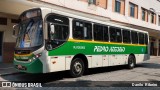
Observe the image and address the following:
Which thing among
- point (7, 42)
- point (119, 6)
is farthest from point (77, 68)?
point (119, 6)

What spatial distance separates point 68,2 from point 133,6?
15110 millimetres

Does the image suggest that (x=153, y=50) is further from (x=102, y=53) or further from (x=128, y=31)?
(x=102, y=53)

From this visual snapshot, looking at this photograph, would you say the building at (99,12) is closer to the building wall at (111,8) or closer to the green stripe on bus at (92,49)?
the building wall at (111,8)

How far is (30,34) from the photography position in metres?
10.0

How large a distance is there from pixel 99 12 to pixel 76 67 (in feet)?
49.4

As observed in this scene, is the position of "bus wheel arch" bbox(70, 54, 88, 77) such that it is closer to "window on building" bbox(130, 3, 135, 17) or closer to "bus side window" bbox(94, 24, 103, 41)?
"bus side window" bbox(94, 24, 103, 41)

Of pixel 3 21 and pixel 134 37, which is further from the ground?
pixel 3 21

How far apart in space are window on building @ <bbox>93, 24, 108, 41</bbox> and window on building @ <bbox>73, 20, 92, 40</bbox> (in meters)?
0.53

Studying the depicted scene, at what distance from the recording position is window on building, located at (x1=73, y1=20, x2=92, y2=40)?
11516 mm

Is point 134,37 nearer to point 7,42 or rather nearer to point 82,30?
point 82,30

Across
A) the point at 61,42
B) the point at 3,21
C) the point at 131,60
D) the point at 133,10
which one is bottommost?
the point at 131,60

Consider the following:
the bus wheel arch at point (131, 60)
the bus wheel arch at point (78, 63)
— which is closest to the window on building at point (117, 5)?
the bus wheel arch at point (131, 60)

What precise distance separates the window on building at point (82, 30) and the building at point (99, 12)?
16.8 ft

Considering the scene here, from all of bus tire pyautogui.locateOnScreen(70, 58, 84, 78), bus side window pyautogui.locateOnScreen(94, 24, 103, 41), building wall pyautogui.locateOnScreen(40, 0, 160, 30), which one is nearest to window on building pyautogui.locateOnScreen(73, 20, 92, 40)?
bus side window pyautogui.locateOnScreen(94, 24, 103, 41)
